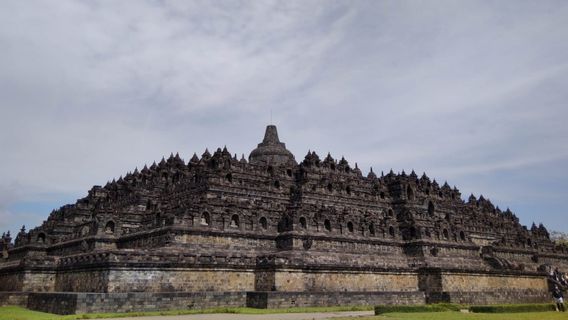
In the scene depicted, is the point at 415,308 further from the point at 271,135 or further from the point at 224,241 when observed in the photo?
the point at 271,135

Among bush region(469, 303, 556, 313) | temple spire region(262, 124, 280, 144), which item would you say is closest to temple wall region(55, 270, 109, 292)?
bush region(469, 303, 556, 313)

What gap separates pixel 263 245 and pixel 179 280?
34.0 ft

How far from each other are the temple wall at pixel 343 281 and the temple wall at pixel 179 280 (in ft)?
8.87

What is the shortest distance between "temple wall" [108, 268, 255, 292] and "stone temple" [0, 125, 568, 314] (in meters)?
0.08

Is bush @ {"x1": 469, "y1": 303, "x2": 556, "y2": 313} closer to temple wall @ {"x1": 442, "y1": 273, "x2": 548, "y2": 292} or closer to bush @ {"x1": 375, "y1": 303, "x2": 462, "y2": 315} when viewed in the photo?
bush @ {"x1": 375, "y1": 303, "x2": 462, "y2": 315}

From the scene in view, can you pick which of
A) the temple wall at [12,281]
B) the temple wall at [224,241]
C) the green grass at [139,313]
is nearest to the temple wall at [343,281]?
the green grass at [139,313]

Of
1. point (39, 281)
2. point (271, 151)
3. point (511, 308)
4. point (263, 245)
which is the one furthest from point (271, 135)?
point (511, 308)

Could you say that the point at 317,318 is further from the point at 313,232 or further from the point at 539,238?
the point at 539,238

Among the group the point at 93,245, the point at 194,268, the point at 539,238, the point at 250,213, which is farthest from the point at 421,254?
the point at 539,238

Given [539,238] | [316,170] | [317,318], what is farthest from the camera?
[539,238]

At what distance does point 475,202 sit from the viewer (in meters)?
78.8

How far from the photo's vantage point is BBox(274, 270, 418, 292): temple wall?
127 ft

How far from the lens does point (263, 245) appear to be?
44.9 m

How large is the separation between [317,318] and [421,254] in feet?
84.5
